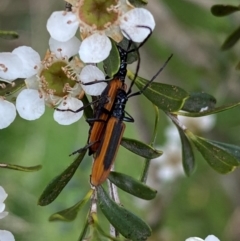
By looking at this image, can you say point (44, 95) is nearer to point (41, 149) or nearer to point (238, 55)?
point (238, 55)

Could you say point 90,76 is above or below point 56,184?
above

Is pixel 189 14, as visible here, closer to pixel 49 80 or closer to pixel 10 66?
pixel 49 80

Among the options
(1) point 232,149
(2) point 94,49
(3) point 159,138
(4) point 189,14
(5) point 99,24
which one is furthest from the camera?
(3) point 159,138

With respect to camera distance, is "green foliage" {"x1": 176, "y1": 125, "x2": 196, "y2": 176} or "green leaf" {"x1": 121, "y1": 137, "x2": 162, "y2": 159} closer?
"green leaf" {"x1": 121, "y1": 137, "x2": 162, "y2": 159}

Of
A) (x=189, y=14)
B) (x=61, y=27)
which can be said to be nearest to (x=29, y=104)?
(x=61, y=27)

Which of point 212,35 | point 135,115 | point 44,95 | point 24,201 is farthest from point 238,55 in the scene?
point 44,95

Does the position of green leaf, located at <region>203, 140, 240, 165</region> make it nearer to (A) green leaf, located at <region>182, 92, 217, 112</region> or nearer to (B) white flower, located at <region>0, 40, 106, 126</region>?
(A) green leaf, located at <region>182, 92, 217, 112</region>

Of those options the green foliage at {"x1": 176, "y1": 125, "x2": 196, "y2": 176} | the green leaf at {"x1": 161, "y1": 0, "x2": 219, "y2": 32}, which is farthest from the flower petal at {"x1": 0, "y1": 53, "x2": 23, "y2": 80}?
the green leaf at {"x1": 161, "y1": 0, "x2": 219, "y2": 32}
